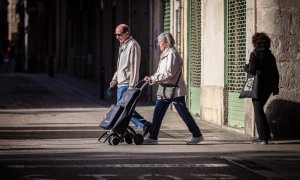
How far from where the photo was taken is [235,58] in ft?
54.0

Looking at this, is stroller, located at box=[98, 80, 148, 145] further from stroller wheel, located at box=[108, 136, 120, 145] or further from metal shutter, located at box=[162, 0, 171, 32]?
metal shutter, located at box=[162, 0, 171, 32]

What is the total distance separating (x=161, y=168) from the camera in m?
10.8

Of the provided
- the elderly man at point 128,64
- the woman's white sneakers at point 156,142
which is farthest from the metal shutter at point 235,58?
A: the elderly man at point 128,64

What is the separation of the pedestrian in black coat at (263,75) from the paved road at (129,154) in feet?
1.15

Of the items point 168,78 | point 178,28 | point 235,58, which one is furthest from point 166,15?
point 168,78

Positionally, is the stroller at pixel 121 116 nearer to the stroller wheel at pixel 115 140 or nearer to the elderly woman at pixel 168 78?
the stroller wheel at pixel 115 140

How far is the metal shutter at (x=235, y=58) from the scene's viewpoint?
16.0 meters

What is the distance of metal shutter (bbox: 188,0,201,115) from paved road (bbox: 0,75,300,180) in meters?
1.02

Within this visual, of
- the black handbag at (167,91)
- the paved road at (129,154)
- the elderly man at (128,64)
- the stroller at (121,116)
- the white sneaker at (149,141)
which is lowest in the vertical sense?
the paved road at (129,154)

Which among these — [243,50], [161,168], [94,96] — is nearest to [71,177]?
[161,168]

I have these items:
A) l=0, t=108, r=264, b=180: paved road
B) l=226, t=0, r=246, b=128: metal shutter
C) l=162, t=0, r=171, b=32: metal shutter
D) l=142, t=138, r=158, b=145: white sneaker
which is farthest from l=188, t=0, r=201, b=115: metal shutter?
l=142, t=138, r=158, b=145: white sneaker

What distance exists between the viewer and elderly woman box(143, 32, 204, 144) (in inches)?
524

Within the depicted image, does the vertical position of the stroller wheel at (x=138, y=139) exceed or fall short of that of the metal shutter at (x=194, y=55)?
it falls short

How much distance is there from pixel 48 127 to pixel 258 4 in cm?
479
